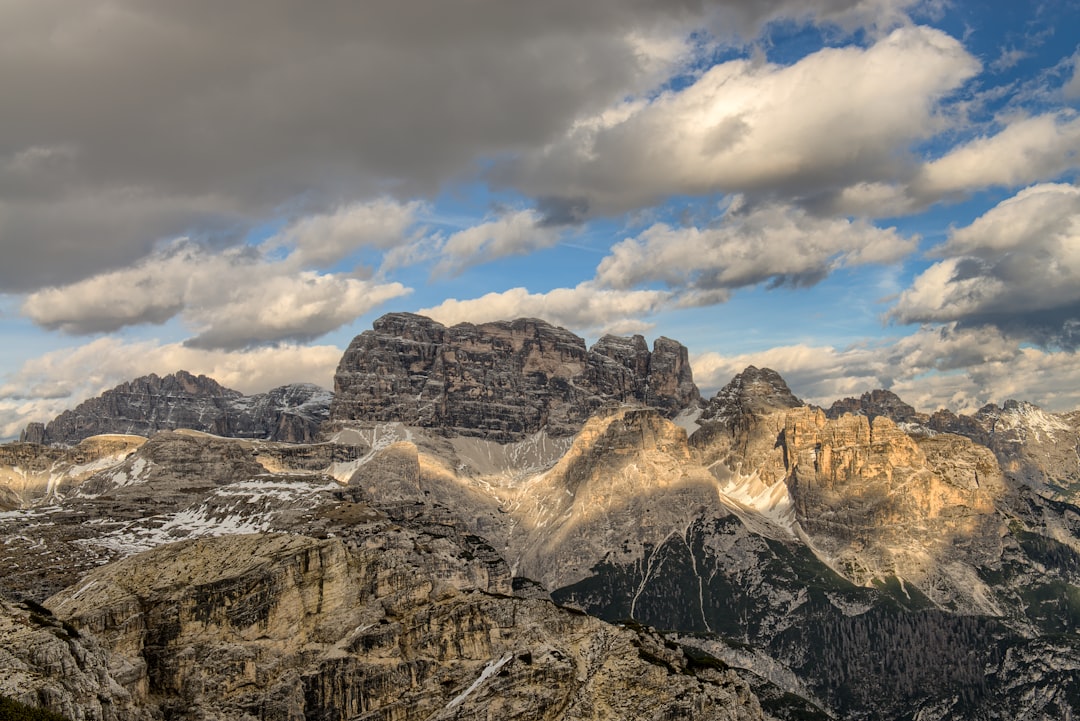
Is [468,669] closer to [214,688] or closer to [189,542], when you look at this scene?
[214,688]

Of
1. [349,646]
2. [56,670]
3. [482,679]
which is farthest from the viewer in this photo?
[349,646]

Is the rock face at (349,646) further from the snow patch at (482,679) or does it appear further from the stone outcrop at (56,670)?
the stone outcrop at (56,670)

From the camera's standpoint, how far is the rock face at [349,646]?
115188 mm

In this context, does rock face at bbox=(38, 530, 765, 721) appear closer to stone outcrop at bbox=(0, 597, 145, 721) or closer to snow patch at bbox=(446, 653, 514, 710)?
snow patch at bbox=(446, 653, 514, 710)

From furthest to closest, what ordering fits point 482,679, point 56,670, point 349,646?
point 349,646, point 482,679, point 56,670

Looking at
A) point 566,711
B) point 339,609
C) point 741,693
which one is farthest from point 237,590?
point 741,693

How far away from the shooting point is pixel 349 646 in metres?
137

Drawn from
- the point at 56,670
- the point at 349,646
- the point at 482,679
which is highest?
the point at 56,670

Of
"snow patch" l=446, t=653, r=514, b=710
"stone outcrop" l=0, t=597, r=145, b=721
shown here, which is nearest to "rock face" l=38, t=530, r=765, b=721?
"snow patch" l=446, t=653, r=514, b=710

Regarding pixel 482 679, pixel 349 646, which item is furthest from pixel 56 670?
pixel 482 679

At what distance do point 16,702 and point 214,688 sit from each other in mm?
40933

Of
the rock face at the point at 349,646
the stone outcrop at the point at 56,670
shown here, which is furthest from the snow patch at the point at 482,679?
the stone outcrop at the point at 56,670

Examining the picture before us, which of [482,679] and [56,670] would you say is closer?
[56,670]

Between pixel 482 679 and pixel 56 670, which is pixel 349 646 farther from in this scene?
pixel 56 670
